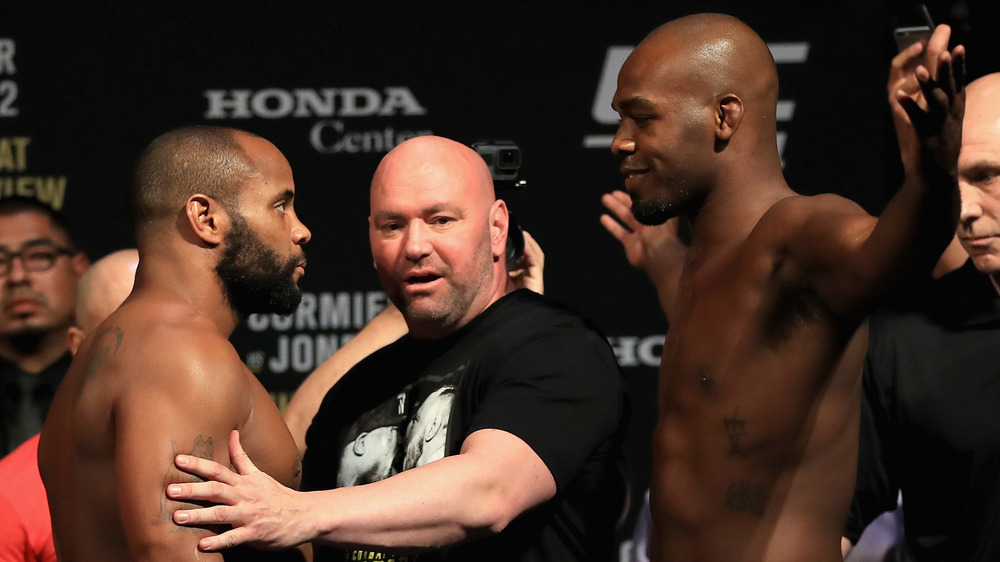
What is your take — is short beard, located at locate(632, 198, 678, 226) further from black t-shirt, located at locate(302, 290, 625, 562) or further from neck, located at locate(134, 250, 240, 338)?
neck, located at locate(134, 250, 240, 338)

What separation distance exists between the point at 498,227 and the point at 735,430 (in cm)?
81

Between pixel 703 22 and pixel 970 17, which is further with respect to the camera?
pixel 970 17

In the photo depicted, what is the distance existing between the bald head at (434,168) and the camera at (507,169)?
0.10m

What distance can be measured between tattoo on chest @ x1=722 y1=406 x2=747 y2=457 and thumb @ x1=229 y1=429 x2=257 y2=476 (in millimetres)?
778

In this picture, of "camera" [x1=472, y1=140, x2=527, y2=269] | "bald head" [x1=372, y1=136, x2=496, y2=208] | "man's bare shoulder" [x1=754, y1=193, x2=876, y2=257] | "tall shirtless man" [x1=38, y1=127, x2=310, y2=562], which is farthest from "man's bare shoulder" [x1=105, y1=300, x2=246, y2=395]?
"man's bare shoulder" [x1=754, y1=193, x2=876, y2=257]

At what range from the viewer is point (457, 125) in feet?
12.7

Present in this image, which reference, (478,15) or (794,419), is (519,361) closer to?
(794,419)

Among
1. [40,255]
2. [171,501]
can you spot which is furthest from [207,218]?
[40,255]

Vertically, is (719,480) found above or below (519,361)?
below

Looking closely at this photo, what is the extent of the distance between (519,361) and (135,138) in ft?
6.67

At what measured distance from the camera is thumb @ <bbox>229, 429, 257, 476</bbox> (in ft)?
6.35

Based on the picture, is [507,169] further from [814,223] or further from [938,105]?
[938,105]

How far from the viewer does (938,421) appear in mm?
2754

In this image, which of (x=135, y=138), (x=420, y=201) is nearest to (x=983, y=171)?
(x=420, y=201)
